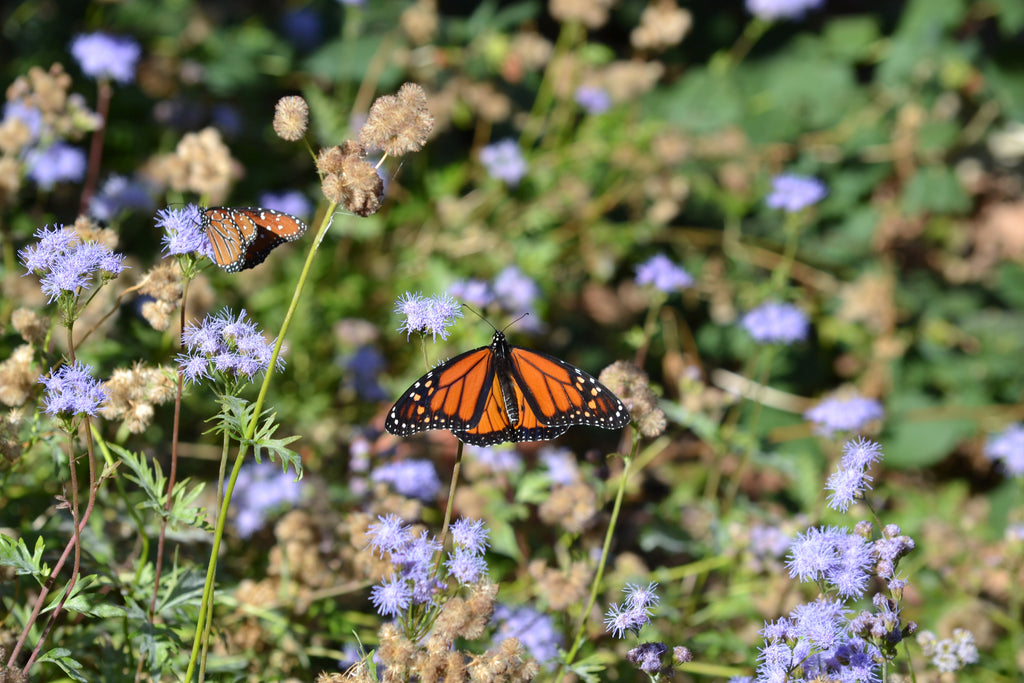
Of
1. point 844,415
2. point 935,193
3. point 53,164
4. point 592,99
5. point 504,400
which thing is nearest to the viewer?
point 504,400

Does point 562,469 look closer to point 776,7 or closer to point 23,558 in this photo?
point 23,558

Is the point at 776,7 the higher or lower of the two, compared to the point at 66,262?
higher

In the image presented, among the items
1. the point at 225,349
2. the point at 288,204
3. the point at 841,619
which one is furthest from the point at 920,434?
the point at 225,349

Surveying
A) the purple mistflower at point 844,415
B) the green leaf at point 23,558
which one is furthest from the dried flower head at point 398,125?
the purple mistflower at point 844,415

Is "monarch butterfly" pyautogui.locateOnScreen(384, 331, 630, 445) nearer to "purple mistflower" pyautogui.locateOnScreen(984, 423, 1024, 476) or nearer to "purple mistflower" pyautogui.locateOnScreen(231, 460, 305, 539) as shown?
"purple mistflower" pyautogui.locateOnScreen(231, 460, 305, 539)

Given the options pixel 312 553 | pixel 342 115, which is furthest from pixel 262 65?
pixel 312 553

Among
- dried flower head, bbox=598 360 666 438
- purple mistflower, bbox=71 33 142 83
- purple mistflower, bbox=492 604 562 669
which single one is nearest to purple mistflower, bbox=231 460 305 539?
purple mistflower, bbox=492 604 562 669

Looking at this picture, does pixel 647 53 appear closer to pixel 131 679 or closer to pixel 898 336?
pixel 898 336
